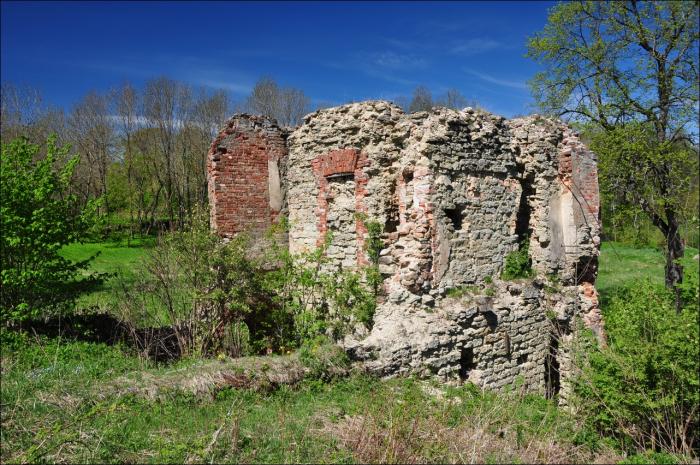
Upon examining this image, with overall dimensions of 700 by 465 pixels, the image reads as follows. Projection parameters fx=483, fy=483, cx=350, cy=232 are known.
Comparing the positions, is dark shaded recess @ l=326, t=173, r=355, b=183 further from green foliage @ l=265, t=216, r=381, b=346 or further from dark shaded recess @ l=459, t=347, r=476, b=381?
dark shaded recess @ l=459, t=347, r=476, b=381

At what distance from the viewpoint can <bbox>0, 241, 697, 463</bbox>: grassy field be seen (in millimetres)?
4750

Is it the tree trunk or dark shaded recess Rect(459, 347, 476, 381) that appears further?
the tree trunk

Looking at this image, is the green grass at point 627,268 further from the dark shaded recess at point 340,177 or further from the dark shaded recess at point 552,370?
the dark shaded recess at point 340,177

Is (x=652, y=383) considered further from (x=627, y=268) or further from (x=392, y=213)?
(x=627, y=268)

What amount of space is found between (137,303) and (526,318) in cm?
785

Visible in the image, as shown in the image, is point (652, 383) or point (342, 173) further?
point (342, 173)

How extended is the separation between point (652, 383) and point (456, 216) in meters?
3.71

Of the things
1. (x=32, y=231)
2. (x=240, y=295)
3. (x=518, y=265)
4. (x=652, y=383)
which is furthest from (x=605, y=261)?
(x=32, y=231)

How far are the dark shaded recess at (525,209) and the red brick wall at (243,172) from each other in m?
5.26

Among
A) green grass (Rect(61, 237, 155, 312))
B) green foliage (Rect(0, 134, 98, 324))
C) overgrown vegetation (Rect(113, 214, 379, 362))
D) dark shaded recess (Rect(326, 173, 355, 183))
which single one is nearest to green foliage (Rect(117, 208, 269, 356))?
overgrown vegetation (Rect(113, 214, 379, 362))

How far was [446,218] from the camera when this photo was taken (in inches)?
317

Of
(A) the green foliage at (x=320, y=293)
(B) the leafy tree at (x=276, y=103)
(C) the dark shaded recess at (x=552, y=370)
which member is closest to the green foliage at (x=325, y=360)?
(A) the green foliage at (x=320, y=293)

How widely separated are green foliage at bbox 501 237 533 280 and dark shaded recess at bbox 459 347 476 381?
1.62m

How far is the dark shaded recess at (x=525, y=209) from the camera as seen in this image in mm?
9602
